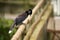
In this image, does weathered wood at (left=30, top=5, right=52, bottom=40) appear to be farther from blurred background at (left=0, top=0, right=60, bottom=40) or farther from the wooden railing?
blurred background at (left=0, top=0, right=60, bottom=40)

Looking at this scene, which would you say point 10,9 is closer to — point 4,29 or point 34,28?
point 4,29

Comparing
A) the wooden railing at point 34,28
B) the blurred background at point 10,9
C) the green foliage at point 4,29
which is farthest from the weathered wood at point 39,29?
the blurred background at point 10,9

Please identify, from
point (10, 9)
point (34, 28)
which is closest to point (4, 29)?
point (10, 9)

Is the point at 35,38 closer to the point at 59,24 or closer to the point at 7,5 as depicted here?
the point at 59,24

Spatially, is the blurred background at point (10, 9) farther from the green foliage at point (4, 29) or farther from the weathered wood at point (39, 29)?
the weathered wood at point (39, 29)

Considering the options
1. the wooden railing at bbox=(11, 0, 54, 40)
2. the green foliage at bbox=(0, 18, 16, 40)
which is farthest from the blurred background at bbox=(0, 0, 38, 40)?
the wooden railing at bbox=(11, 0, 54, 40)

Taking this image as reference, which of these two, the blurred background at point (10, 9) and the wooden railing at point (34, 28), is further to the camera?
the blurred background at point (10, 9)

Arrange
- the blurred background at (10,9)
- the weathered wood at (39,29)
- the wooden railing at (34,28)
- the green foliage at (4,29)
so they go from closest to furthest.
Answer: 1. the wooden railing at (34,28)
2. the weathered wood at (39,29)
3. the green foliage at (4,29)
4. the blurred background at (10,9)

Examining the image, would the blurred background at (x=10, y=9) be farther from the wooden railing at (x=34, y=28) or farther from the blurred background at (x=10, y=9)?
the wooden railing at (x=34, y=28)

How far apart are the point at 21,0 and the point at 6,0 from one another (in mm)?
492

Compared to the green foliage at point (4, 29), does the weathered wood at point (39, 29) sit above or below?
above

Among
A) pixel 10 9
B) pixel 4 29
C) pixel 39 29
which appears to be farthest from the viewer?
pixel 10 9

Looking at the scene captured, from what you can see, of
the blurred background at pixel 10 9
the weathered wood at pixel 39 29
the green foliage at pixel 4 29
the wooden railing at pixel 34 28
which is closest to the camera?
the wooden railing at pixel 34 28

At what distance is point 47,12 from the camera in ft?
10.8
